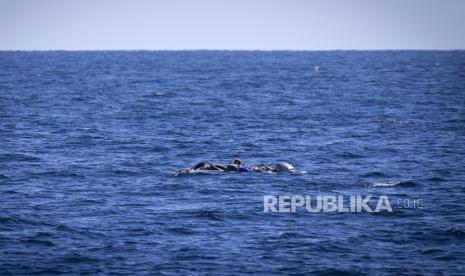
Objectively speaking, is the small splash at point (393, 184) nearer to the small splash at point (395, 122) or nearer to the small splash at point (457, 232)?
the small splash at point (457, 232)

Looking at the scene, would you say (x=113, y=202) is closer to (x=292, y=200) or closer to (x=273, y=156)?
(x=292, y=200)

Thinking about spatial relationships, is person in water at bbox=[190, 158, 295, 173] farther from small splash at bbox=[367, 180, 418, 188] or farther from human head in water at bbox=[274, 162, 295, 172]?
small splash at bbox=[367, 180, 418, 188]

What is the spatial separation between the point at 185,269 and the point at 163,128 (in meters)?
38.3

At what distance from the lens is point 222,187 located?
127 feet

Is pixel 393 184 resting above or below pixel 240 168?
below

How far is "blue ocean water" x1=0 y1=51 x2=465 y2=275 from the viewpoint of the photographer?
88.4ft

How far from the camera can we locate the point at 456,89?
10194 centimetres

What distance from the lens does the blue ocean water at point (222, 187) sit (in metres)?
27.0

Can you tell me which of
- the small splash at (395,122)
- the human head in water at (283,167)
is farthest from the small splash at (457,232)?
the small splash at (395,122)

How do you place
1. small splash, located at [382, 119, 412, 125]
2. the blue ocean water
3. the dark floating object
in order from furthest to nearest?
small splash, located at [382, 119, 412, 125], the dark floating object, the blue ocean water

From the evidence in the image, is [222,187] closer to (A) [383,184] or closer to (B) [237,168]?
(B) [237,168]

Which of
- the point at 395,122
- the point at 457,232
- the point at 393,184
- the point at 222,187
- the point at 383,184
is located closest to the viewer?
the point at 457,232

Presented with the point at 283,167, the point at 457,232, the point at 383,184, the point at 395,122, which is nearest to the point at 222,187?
the point at 283,167

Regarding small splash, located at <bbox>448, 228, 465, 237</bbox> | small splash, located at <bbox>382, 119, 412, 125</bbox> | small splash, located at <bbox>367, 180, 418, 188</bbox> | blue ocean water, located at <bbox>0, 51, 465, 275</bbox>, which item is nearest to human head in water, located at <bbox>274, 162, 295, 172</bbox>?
blue ocean water, located at <bbox>0, 51, 465, 275</bbox>
